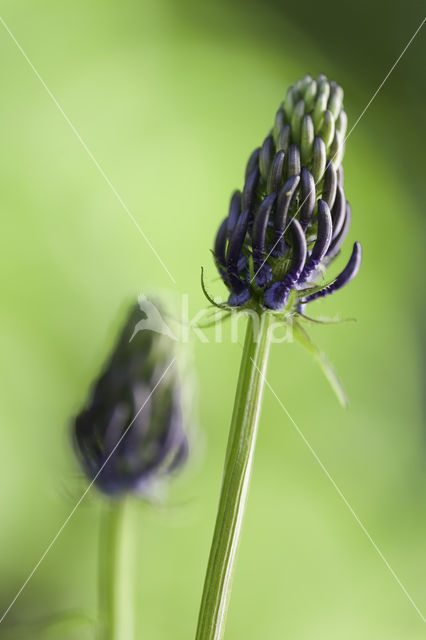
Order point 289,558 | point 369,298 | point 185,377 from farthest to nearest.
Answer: point 369,298, point 289,558, point 185,377

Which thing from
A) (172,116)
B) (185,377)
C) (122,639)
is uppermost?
(172,116)

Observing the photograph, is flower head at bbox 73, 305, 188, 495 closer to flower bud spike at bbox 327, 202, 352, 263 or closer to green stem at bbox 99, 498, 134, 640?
green stem at bbox 99, 498, 134, 640

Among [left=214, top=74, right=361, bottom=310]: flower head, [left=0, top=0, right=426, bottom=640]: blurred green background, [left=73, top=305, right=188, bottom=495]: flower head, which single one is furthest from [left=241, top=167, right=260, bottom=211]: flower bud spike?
[left=0, top=0, right=426, bottom=640]: blurred green background

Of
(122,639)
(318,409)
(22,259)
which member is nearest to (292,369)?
(318,409)

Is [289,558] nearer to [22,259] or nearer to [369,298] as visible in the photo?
[369,298]

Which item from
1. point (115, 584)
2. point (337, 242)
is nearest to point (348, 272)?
point (337, 242)

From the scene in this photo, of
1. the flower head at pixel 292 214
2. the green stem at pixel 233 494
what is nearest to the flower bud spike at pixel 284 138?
the flower head at pixel 292 214

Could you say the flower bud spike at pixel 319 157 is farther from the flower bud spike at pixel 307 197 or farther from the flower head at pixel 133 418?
the flower head at pixel 133 418
